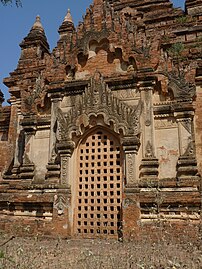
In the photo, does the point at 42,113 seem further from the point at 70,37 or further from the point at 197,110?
the point at 197,110

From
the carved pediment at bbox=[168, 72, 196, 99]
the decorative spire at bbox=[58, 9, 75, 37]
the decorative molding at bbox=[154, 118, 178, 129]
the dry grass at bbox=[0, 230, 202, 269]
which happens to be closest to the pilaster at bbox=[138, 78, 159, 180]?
the decorative molding at bbox=[154, 118, 178, 129]

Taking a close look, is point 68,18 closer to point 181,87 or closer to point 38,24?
point 38,24

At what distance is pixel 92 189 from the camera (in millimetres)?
9352

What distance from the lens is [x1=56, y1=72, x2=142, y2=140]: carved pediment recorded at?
9.17 m

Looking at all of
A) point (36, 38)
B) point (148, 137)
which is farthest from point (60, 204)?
point (36, 38)

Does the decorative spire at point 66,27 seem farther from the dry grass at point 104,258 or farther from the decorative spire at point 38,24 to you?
the dry grass at point 104,258

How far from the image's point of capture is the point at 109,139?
970 cm

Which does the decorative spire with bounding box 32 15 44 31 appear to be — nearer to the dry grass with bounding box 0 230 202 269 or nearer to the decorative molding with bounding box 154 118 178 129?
the decorative molding with bounding box 154 118 178 129

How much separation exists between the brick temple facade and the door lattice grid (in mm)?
30

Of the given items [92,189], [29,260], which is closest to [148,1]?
[92,189]

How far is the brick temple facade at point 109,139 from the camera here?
28.3 ft

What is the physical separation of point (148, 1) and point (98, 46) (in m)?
5.51

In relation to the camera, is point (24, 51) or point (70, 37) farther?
point (24, 51)

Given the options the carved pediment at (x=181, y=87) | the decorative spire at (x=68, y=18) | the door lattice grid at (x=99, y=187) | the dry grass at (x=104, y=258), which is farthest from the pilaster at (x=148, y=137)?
the decorative spire at (x=68, y=18)
